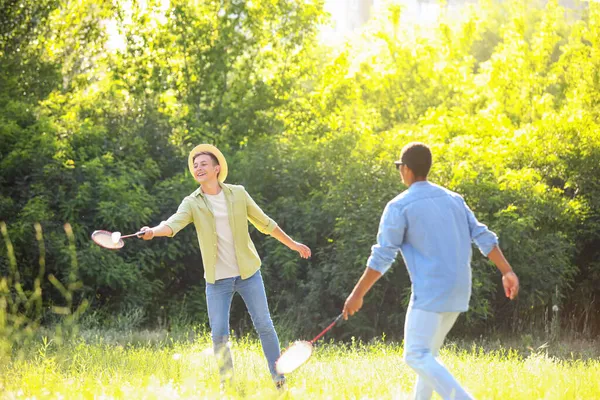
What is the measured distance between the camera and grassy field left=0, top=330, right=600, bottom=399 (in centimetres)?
593

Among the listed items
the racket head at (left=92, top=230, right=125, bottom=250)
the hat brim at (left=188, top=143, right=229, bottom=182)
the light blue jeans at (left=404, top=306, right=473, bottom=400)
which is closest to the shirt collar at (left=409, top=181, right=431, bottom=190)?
the light blue jeans at (left=404, top=306, right=473, bottom=400)

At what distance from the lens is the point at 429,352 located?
4996mm

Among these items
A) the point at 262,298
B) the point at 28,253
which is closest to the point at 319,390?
the point at 262,298

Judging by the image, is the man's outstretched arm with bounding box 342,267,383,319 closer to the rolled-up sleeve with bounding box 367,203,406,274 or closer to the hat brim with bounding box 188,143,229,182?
the rolled-up sleeve with bounding box 367,203,406,274

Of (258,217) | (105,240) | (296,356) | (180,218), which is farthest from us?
(258,217)

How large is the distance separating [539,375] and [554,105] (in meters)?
17.2

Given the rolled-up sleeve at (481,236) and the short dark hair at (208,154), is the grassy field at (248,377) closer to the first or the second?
the rolled-up sleeve at (481,236)

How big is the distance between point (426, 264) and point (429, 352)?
48 cm

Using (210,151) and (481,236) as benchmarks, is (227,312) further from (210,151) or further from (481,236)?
(481,236)

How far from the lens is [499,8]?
114ft

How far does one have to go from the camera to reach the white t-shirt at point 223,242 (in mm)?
6445

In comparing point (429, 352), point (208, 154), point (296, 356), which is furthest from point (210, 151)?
point (429, 352)

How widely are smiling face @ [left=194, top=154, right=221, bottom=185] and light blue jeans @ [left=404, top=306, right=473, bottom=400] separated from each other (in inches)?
81.9

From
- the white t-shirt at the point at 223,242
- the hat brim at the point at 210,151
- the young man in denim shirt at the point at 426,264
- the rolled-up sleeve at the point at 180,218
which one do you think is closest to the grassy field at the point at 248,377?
the white t-shirt at the point at 223,242
